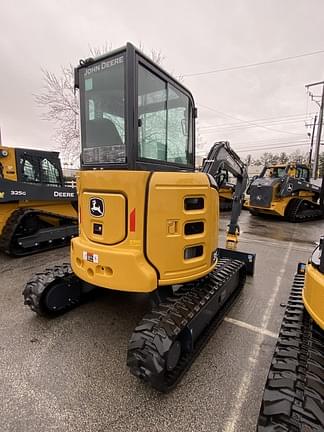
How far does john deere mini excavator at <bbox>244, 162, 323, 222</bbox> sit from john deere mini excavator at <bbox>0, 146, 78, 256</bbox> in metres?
8.29

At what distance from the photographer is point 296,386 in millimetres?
1575

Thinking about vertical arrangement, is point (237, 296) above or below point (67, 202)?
below

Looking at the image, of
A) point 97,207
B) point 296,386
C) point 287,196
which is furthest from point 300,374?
point 287,196

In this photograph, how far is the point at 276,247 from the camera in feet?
22.9

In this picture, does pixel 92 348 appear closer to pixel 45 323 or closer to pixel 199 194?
pixel 45 323

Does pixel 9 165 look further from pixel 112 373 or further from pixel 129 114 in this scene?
pixel 112 373

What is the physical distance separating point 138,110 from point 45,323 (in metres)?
2.75

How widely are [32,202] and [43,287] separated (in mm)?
3988

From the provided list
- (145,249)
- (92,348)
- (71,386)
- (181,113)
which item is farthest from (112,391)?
(181,113)

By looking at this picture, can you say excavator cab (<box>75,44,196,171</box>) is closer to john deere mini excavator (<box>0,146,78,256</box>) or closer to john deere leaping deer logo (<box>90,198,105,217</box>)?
john deere leaping deer logo (<box>90,198,105,217</box>)

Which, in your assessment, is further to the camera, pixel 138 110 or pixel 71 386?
pixel 138 110

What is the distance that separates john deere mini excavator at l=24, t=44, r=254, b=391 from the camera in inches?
89.4

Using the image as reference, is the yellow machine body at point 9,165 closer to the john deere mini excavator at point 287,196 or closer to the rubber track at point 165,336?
the rubber track at point 165,336

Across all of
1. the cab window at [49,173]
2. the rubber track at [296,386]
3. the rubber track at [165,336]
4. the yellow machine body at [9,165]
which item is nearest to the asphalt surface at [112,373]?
the rubber track at [165,336]
